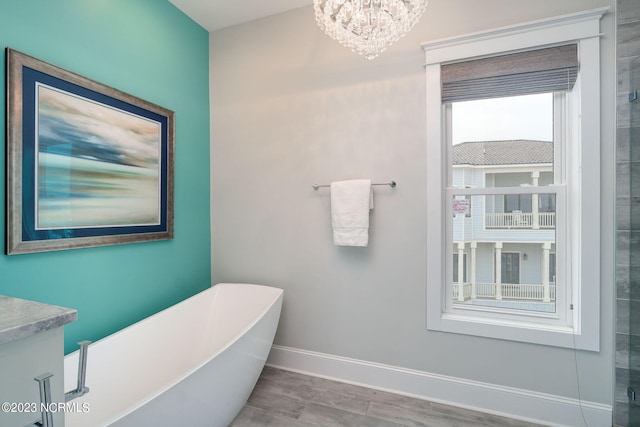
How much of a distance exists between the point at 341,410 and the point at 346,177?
1534mm

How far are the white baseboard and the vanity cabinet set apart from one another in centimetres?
178

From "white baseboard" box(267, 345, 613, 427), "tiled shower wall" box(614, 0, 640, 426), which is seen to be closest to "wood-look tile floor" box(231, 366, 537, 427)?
"white baseboard" box(267, 345, 613, 427)

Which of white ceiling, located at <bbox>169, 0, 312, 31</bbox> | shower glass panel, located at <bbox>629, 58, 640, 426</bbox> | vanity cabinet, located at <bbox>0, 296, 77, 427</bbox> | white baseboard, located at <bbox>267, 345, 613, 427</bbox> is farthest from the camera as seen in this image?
white ceiling, located at <bbox>169, 0, 312, 31</bbox>

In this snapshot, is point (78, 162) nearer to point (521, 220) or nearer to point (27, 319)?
point (27, 319)

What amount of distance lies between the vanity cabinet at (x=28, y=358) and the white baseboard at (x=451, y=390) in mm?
1778

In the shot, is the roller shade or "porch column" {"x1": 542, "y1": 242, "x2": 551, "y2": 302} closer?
the roller shade

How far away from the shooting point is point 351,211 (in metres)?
2.07

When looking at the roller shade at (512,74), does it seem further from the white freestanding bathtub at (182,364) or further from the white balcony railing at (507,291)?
the white freestanding bathtub at (182,364)

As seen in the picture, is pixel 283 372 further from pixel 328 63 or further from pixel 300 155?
pixel 328 63

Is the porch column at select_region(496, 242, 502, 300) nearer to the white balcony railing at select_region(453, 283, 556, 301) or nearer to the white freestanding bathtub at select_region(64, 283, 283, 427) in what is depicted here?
the white balcony railing at select_region(453, 283, 556, 301)

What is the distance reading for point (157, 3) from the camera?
83.7 inches

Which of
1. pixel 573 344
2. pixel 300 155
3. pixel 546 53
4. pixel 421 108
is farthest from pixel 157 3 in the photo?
pixel 573 344

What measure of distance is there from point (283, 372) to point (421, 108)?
2.18 meters

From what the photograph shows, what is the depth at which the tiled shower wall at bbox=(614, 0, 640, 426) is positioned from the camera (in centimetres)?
158
